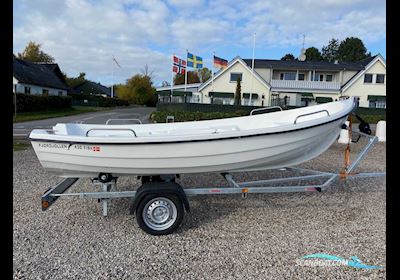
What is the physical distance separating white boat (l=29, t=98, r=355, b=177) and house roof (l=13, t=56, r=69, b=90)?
26.0m

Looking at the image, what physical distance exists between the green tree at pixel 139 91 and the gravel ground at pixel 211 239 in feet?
155

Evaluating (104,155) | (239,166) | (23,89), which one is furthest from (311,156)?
(23,89)

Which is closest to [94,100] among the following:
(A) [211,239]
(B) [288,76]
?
(B) [288,76]

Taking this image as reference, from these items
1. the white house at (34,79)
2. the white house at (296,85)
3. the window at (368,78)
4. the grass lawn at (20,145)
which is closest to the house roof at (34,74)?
the white house at (34,79)

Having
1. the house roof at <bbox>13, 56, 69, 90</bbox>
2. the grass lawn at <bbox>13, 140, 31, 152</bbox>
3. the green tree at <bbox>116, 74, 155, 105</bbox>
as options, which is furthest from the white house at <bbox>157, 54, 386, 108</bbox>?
the green tree at <bbox>116, 74, 155, 105</bbox>

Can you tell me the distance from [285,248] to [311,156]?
4.80ft

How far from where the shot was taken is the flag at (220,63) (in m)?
27.4

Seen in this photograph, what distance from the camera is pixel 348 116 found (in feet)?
14.0

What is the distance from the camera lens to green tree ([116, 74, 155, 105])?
51250 millimetres

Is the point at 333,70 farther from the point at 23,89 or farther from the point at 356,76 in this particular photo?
the point at 23,89

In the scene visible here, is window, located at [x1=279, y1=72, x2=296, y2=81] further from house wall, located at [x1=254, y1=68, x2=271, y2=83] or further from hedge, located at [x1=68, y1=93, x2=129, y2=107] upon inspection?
hedge, located at [x1=68, y1=93, x2=129, y2=107]

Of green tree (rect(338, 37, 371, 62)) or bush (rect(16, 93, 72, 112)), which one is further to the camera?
green tree (rect(338, 37, 371, 62))

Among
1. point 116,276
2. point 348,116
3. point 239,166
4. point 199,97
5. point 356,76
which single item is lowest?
point 116,276

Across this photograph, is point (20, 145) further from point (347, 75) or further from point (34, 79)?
point (347, 75)
